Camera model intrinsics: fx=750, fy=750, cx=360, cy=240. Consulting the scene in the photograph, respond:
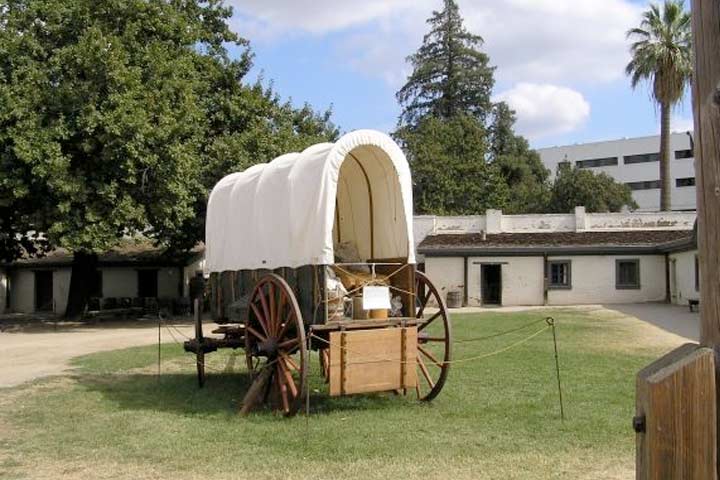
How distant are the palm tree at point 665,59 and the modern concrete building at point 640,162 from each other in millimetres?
35777

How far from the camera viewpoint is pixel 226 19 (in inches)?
1287

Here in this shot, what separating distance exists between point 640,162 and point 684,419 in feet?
276

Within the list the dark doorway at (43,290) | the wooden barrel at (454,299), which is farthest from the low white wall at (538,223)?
the dark doorway at (43,290)

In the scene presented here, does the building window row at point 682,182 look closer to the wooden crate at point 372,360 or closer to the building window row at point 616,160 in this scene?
the building window row at point 616,160

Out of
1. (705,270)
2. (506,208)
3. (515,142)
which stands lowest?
(705,270)

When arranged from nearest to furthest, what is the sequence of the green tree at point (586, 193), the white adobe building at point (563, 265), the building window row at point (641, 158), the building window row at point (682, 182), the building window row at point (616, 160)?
the white adobe building at point (563, 265) → the green tree at point (586, 193) → the building window row at point (682, 182) → the building window row at point (641, 158) → the building window row at point (616, 160)

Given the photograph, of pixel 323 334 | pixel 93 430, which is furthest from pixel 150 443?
pixel 323 334

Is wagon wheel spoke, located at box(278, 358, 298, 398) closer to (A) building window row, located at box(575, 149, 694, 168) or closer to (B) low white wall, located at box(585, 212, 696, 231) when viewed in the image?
(B) low white wall, located at box(585, 212, 696, 231)

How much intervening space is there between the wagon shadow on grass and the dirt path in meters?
1.93

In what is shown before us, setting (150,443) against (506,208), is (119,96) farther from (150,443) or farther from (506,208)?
(506,208)

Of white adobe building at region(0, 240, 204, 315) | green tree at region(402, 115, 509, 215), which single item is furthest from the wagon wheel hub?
green tree at region(402, 115, 509, 215)

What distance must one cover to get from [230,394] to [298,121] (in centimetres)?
2258

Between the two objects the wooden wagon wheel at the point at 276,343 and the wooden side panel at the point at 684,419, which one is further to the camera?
the wooden wagon wheel at the point at 276,343

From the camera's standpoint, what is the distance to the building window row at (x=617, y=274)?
35.9 m
